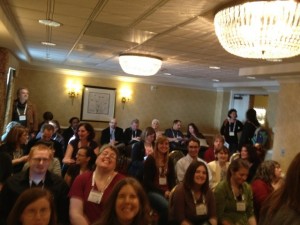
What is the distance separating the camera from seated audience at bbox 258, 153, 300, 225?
1679mm

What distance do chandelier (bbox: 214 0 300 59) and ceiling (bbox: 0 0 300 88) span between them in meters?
0.24

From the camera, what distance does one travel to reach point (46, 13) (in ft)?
11.3

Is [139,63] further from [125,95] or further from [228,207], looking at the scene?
[125,95]

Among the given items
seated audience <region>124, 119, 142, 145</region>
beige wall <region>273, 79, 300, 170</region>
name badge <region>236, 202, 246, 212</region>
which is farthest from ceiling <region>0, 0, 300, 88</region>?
seated audience <region>124, 119, 142, 145</region>

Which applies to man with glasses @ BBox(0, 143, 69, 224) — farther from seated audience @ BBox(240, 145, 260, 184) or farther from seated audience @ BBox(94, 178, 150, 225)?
seated audience @ BBox(240, 145, 260, 184)

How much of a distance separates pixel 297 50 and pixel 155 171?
2.02 metres

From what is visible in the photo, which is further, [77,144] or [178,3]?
[77,144]

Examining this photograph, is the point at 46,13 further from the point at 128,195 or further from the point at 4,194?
the point at 128,195

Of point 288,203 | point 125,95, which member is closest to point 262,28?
point 288,203

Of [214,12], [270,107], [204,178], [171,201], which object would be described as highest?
[214,12]

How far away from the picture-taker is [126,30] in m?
3.90

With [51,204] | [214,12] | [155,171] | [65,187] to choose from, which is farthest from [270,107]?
[51,204]

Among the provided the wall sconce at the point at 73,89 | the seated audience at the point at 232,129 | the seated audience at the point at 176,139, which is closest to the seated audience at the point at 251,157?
the seated audience at the point at 176,139

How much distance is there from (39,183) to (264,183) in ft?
7.81
